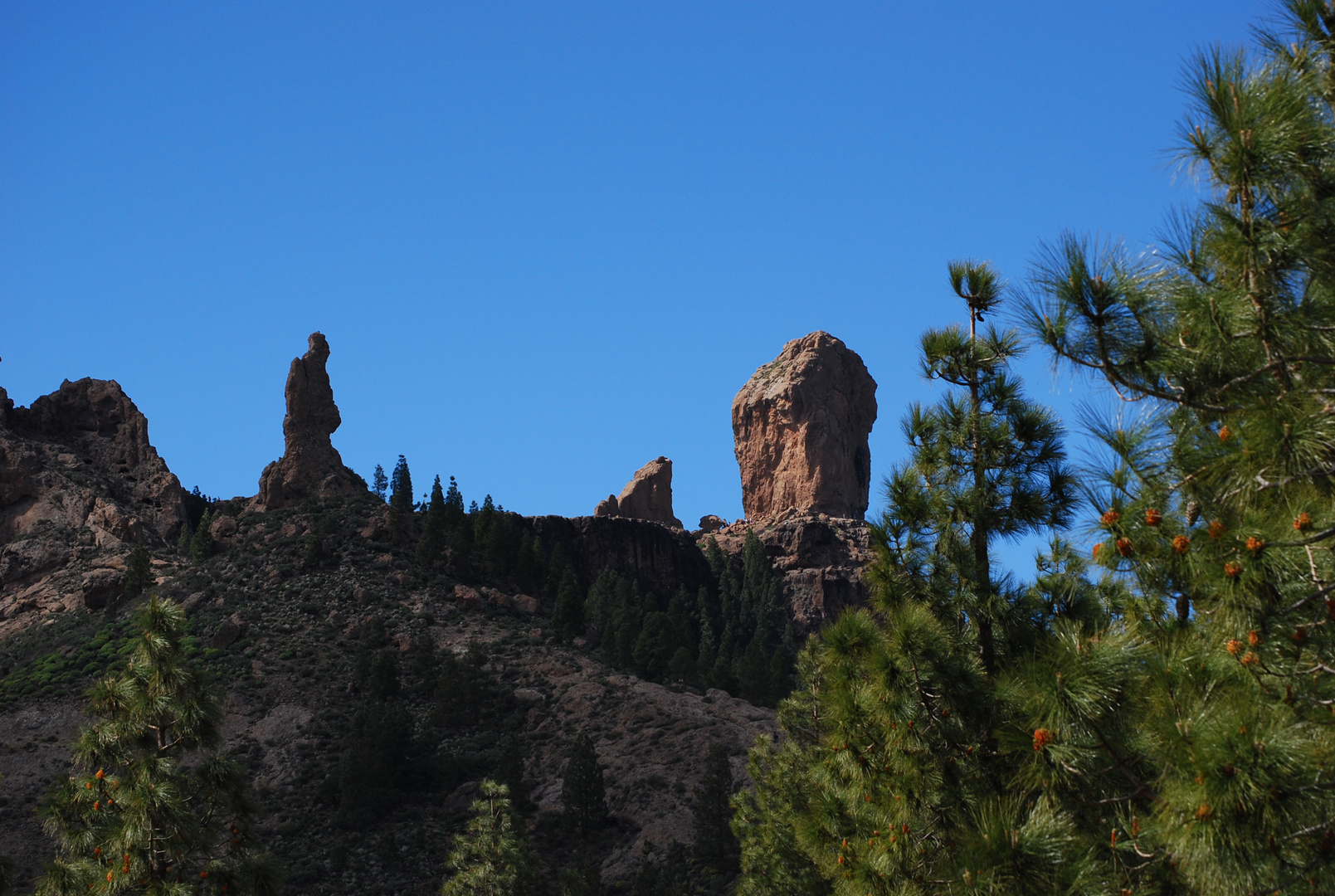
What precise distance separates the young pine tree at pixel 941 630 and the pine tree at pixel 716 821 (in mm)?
30450

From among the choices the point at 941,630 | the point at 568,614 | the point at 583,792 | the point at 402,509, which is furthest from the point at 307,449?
the point at 941,630

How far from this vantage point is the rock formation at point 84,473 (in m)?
80.3

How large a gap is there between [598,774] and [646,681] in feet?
52.2

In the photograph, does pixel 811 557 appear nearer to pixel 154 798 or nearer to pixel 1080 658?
pixel 154 798

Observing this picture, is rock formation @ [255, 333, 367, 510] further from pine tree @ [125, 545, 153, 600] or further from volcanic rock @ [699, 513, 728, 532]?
volcanic rock @ [699, 513, 728, 532]

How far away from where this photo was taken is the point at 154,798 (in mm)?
14680

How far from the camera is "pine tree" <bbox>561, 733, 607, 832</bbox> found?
49.1 metres

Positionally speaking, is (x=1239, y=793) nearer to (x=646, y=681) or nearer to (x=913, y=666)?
(x=913, y=666)

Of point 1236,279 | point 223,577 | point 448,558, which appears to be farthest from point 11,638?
point 1236,279

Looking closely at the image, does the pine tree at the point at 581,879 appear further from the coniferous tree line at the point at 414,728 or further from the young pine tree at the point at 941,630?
the young pine tree at the point at 941,630

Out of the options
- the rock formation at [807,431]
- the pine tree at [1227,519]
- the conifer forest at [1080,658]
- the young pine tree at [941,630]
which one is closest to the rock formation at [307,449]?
the conifer forest at [1080,658]

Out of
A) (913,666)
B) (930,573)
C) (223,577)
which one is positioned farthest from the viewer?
(223,577)

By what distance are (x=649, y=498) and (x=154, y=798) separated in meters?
118

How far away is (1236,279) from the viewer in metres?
7.56
